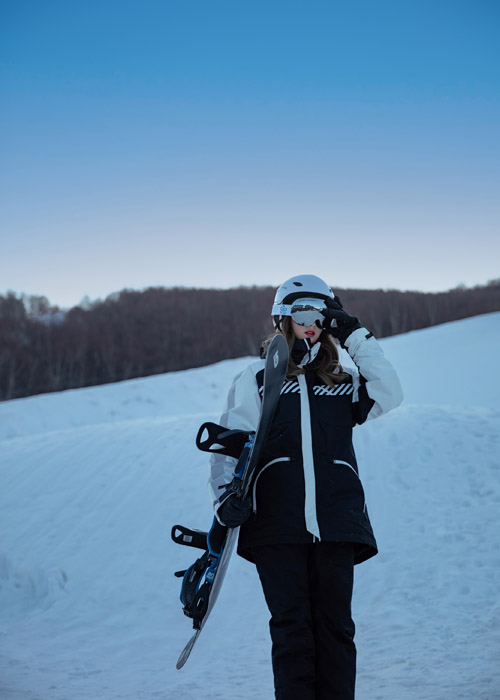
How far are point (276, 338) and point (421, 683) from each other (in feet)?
8.63

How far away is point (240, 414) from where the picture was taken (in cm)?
279

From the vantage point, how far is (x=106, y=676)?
4547 mm

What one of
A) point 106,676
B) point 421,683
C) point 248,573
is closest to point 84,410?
point 248,573

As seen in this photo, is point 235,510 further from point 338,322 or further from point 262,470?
point 338,322

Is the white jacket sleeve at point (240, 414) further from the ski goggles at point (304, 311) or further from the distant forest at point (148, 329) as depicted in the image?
the distant forest at point (148, 329)

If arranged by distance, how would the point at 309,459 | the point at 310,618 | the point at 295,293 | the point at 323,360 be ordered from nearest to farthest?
the point at 310,618
the point at 309,459
the point at 323,360
the point at 295,293

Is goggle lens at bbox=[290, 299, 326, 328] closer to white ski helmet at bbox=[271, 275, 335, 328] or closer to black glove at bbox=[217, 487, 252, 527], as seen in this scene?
white ski helmet at bbox=[271, 275, 335, 328]

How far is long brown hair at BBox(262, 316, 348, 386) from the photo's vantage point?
2.81 metres

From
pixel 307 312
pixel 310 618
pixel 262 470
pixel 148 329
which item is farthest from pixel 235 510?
pixel 148 329

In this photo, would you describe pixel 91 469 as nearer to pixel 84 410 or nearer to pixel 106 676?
pixel 106 676

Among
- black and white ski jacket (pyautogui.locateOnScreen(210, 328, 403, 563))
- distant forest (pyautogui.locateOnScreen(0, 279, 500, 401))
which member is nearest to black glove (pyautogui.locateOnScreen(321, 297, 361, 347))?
black and white ski jacket (pyautogui.locateOnScreen(210, 328, 403, 563))

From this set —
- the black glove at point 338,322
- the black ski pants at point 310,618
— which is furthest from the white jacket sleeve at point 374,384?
the black ski pants at point 310,618

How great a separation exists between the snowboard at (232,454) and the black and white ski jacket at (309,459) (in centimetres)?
8

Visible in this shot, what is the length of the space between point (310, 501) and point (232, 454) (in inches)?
16.0
